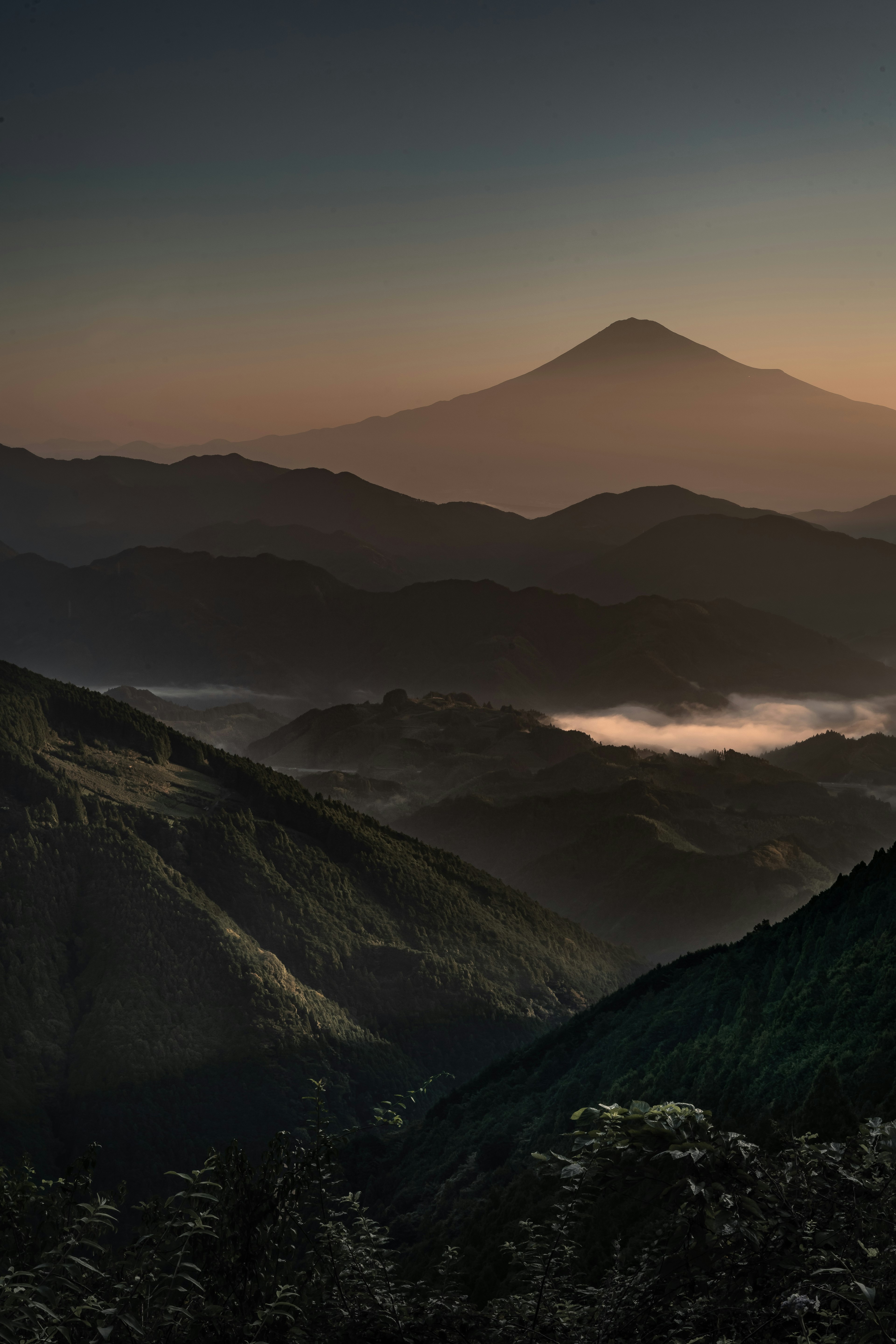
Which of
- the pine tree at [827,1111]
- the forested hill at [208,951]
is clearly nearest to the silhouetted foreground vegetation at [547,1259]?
the pine tree at [827,1111]

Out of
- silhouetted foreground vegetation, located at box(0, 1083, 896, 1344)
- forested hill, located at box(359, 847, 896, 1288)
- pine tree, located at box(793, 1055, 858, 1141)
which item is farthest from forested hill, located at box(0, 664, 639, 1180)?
silhouetted foreground vegetation, located at box(0, 1083, 896, 1344)

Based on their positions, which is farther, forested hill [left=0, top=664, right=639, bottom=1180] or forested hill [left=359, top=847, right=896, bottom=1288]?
forested hill [left=0, top=664, right=639, bottom=1180]

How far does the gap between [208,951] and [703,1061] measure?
71.4 meters

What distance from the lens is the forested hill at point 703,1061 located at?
32969mm

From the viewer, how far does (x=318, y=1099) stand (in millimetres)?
14172

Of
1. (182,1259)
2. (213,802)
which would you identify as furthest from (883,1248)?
(213,802)

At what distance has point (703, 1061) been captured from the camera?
45.2 metres

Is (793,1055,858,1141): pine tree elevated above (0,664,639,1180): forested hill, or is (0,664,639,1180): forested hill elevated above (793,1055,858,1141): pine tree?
(793,1055,858,1141): pine tree

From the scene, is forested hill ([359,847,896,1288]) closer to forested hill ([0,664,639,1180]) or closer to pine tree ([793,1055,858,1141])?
pine tree ([793,1055,858,1141])

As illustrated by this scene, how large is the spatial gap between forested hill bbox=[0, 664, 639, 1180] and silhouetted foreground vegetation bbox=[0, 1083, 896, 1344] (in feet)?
268

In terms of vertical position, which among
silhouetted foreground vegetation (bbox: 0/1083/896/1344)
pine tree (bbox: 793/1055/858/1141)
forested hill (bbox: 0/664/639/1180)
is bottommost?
forested hill (bbox: 0/664/639/1180)

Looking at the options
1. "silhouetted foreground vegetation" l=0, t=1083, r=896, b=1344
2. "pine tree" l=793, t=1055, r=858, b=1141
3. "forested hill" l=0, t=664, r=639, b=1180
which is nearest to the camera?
"silhouetted foreground vegetation" l=0, t=1083, r=896, b=1344

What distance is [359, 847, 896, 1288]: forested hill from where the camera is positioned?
108 feet

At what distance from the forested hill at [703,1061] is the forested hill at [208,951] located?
936 inches
